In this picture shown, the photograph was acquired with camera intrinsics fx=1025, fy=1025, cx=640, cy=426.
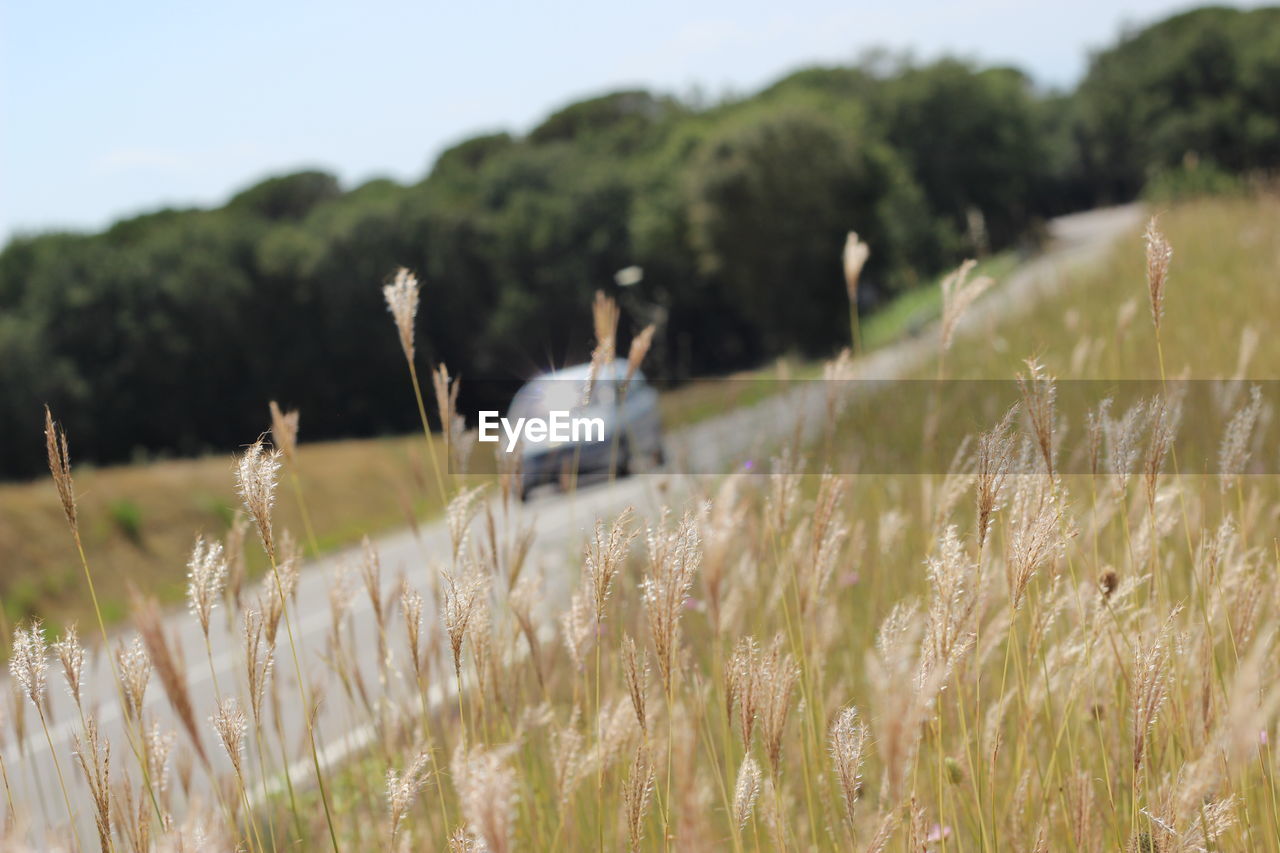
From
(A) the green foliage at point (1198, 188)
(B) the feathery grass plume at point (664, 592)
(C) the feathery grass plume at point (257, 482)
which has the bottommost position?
(B) the feathery grass plume at point (664, 592)

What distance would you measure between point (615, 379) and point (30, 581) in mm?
10469

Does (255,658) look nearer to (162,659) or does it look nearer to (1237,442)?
(162,659)

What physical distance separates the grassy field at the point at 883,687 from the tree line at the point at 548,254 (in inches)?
1497

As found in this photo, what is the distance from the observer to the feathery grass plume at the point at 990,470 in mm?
1008

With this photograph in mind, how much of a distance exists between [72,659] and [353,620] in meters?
1.47

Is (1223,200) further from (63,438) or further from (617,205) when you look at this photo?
(617,205)

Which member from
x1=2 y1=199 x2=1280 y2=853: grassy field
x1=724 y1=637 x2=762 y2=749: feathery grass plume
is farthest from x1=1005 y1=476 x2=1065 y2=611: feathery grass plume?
x1=724 y1=637 x2=762 y2=749: feathery grass plume

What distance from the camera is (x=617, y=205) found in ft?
153

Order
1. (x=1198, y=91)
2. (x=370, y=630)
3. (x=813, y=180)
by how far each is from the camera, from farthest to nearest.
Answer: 1. (x=1198, y=91)
2. (x=813, y=180)
3. (x=370, y=630)

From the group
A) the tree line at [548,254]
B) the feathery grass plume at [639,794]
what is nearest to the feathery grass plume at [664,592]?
the feathery grass plume at [639,794]

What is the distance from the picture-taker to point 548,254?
148ft

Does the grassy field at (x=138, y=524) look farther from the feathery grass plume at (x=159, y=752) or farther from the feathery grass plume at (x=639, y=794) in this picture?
the feathery grass plume at (x=639, y=794)

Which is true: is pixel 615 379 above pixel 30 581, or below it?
above

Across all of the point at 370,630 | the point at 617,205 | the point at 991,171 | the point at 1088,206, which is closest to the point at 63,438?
the point at 370,630
